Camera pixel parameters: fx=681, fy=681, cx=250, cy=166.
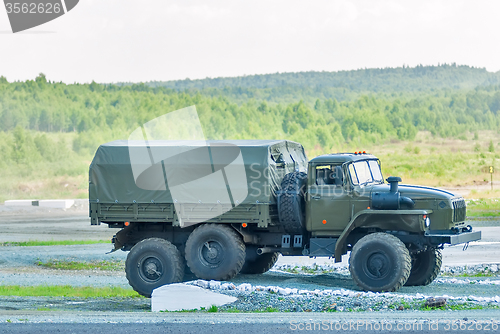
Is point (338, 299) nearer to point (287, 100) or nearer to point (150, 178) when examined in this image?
point (150, 178)

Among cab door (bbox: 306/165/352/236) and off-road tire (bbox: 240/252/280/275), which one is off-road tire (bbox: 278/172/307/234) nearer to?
cab door (bbox: 306/165/352/236)

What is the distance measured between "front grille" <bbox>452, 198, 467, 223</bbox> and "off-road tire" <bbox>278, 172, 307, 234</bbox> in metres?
3.09

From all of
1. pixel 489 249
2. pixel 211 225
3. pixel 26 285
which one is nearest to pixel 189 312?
pixel 211 225

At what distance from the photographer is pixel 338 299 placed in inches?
493

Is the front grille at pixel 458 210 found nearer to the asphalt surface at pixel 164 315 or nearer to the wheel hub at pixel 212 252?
the asphalt surface at pixel 164 315

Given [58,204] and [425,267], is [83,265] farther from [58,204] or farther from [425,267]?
[58,204]

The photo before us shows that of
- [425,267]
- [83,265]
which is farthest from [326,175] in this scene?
[83,265]

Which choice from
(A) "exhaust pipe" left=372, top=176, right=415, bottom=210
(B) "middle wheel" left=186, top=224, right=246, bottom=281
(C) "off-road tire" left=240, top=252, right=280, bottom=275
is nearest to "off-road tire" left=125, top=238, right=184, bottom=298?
(B) "middle wheel" left=186, top=224, right=246, bottom=281

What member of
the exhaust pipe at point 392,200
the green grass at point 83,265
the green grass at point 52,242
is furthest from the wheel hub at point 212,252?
the green grass at point 52,242

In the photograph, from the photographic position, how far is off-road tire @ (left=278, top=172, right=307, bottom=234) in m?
14.2

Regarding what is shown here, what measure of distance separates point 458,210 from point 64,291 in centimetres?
954

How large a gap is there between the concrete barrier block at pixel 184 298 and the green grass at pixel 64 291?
3.17 m

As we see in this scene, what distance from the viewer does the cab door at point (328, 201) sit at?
1415 cm

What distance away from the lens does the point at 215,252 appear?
571 inches
